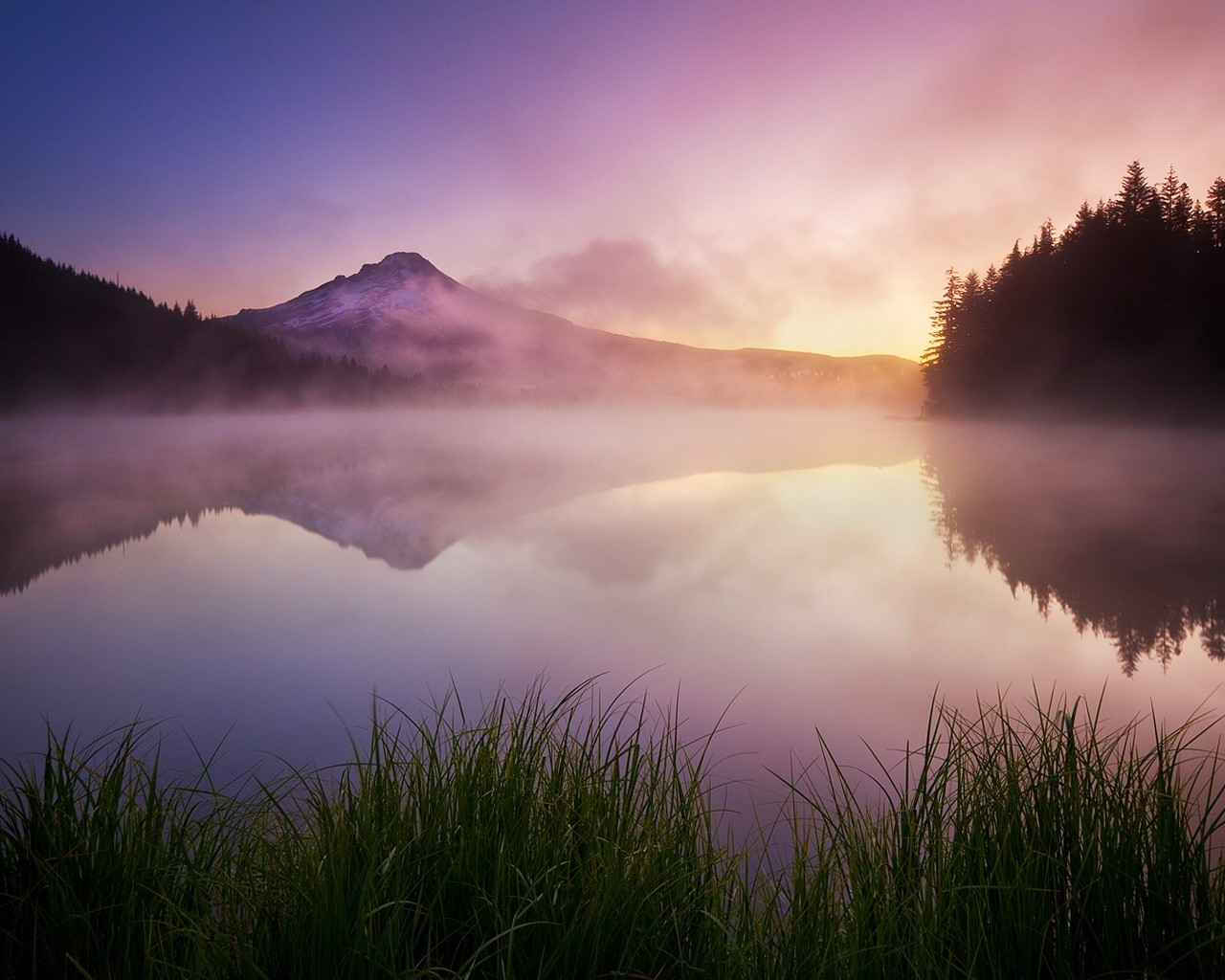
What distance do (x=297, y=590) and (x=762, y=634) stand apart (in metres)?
5.79

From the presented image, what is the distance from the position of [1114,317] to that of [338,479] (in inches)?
1361

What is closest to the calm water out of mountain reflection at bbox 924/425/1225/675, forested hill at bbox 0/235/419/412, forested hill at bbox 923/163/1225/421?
mountain reflection at bbox 924/425/1225/675

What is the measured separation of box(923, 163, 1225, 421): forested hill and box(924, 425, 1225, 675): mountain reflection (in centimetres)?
975

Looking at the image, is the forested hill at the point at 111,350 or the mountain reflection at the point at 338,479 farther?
the forested hill at the point at 111,350

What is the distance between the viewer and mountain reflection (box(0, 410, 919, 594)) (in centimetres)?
1175

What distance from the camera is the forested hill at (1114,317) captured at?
29.1m

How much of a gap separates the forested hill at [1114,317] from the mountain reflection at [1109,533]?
9750 millimetres

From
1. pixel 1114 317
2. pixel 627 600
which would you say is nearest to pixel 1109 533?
pixel 627 600

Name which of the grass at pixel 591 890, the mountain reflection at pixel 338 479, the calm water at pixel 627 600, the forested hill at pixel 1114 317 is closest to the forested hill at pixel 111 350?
the mountain reflection at pixel 338 479

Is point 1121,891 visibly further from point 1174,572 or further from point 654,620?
point 1174,572

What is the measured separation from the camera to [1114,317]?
104 ft

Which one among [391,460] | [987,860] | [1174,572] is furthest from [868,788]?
[391,460]

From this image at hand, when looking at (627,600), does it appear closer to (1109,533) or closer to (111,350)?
(1109,533)

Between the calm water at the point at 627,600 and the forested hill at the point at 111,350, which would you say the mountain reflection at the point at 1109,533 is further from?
the forested hill at the point at 111,350
